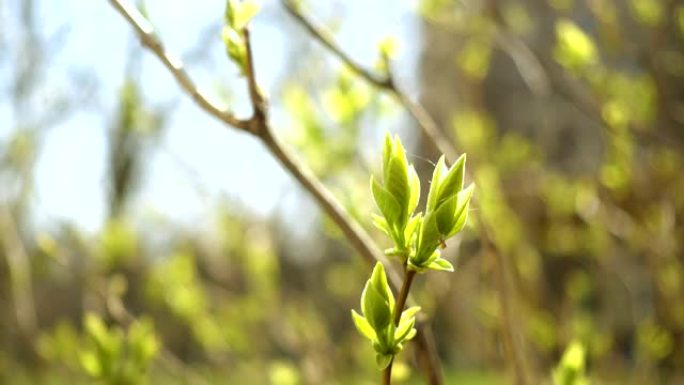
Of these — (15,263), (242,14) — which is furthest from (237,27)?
(15,263)

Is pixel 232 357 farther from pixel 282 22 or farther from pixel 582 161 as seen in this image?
pixel 582 161

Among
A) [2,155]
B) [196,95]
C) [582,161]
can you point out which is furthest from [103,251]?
[582,161]

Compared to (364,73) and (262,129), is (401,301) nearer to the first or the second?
(262,129)

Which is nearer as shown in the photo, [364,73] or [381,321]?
[381,321]

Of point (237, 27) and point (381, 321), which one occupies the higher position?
point (237, 27)

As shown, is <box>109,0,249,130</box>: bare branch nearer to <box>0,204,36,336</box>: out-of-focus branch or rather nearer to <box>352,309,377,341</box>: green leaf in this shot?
<box>352,309,377,341</box>: green leaf

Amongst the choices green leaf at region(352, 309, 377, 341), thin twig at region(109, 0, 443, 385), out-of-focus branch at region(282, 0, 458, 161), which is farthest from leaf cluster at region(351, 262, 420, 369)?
out-of-focus branch at region(282, 0, 458, 161)

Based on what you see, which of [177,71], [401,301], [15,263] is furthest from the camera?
[15,263]

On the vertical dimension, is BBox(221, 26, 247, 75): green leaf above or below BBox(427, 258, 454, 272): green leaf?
above

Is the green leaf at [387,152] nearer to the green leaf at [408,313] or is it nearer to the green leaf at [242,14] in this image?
the green leaf at [408,313]
